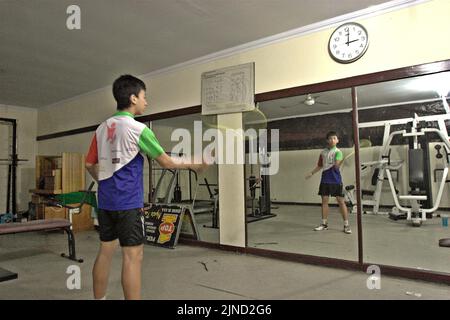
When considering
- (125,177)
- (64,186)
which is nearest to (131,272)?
(125,177)

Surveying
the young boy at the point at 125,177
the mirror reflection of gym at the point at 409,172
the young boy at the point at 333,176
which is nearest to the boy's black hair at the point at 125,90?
the young boy at the point at 125,177

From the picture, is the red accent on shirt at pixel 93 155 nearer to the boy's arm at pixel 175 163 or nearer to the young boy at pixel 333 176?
the boy's arm at pixel 175 163

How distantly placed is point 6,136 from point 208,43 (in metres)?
5.66

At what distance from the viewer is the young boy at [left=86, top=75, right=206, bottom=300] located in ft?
5.66

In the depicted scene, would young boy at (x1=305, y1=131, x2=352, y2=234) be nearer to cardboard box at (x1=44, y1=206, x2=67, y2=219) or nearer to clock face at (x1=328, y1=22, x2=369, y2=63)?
clock face at (x1=328, y1=22, x2=369, y2=63)

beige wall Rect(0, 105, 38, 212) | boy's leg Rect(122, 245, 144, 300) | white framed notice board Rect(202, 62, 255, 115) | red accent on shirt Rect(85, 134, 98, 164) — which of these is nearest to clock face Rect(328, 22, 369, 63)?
white framed notice board Rect(202, 62, 255, 115)

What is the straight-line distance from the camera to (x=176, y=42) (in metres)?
3.70

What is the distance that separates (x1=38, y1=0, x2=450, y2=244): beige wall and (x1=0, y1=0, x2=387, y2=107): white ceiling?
0.62 ft

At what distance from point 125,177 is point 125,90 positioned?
0.53m

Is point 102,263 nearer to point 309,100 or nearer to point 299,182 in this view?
point 309,100

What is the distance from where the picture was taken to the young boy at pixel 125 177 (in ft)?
5.66

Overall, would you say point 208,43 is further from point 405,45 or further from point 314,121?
point 314,121

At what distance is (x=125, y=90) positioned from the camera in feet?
6.02

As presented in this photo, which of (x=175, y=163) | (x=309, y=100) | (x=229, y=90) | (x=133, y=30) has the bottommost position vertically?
(x=175, y=163)
